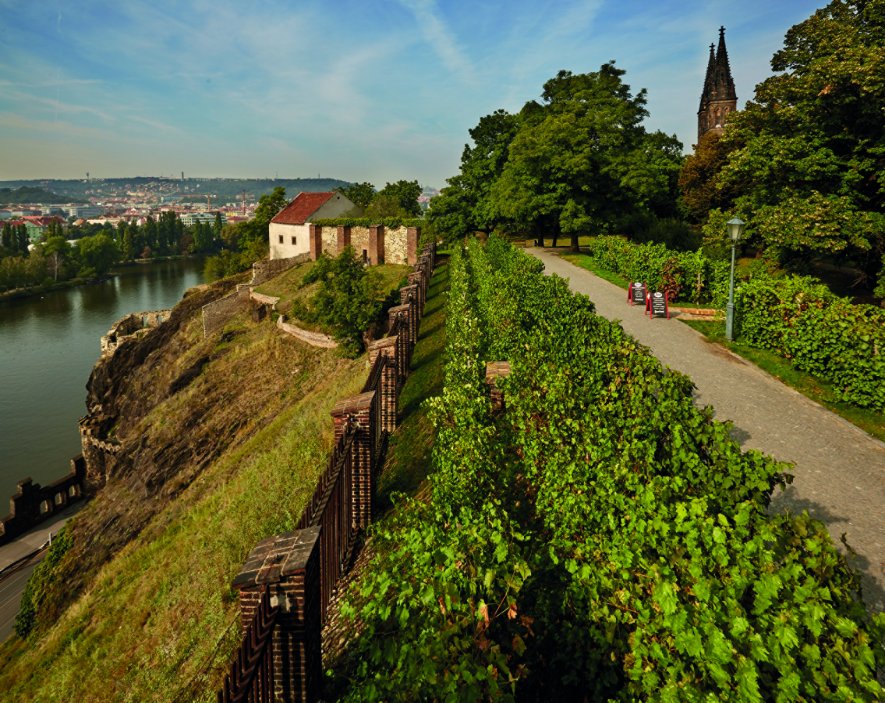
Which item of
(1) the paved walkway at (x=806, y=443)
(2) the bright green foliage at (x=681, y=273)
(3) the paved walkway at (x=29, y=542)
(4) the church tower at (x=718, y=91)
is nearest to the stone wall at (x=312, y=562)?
(1) the paved walkway at (x=806, y=443)

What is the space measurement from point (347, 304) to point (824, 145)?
17889 millimetres

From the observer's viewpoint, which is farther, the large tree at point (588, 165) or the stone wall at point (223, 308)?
the stone wall at point (223, 308)

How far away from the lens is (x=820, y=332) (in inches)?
447

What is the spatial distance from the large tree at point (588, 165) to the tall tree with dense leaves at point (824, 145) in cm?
1067

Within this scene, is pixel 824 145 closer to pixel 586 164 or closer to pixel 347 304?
pixel 586 164

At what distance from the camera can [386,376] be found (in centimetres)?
1052

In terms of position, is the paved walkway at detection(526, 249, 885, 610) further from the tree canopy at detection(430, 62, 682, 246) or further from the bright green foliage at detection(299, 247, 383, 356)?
the tree canopy at detection(430, 62, 682, 246)

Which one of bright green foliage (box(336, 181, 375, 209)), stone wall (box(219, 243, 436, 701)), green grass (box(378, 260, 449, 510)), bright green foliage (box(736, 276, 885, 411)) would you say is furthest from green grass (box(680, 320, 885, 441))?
bright green foliage (box(336, 181, 375, 209))

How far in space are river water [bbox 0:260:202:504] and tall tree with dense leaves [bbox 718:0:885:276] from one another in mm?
42062

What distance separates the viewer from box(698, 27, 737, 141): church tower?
74188 millimetres

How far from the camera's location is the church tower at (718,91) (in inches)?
2921

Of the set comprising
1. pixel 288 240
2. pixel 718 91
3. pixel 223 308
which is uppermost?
pixel 718 91

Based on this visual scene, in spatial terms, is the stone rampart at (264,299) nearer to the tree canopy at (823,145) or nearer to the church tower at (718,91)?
the tree canopy at (823,145)

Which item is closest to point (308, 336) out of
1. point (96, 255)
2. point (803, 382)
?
point (803, 382)
